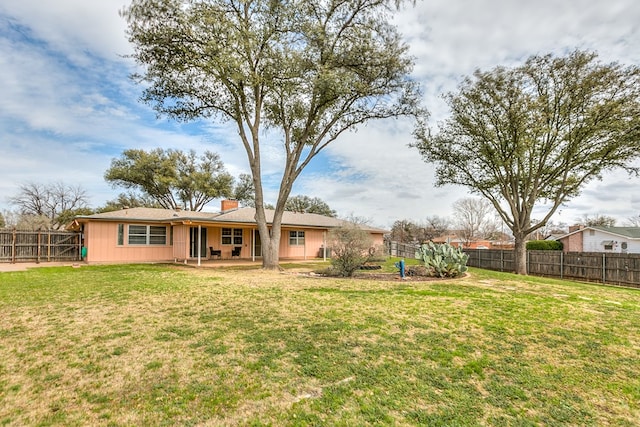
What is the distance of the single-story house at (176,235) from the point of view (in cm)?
1535

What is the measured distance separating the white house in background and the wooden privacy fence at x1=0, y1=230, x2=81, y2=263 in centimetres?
3398

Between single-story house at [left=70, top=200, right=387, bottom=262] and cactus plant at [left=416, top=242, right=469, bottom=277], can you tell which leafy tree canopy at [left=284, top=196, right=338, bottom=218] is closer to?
single-story house at [left=70, top=200, right=387, bottom=262]

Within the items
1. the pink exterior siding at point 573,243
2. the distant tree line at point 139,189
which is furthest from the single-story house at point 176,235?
the pink exterior siding at point 573,243

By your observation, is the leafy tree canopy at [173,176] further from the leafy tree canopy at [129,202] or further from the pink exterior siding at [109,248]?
the pink exterior siding at [109,248]

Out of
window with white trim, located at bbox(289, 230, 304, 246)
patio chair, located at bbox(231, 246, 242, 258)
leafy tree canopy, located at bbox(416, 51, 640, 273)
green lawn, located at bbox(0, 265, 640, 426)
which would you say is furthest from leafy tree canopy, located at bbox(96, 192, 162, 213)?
leafy tree canopy, located at bbox(416, 51, 640, 273)

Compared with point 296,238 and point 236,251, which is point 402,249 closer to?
point 296,238

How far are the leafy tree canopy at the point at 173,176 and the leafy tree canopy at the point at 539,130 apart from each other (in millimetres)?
21956

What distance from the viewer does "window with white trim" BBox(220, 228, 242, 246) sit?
60.9 feet

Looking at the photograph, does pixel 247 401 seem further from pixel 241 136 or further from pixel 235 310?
pixel 241 136

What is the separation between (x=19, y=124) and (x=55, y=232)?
17.7 feet

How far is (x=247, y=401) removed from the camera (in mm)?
2844

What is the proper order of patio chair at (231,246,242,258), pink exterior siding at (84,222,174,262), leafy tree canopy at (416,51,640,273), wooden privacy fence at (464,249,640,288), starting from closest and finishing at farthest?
Result: leafy tree canopy at (416,51,640,273) → wooden privacy fence at (464,249,640,288) → pink exterior siding at (84,222,174,262) → patio chair at (231,246,242,258)

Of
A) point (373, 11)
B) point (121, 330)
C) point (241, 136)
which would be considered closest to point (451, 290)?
point (121, 330)

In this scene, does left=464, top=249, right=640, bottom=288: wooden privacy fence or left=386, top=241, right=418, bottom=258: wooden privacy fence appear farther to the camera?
left=386, top=241, right=418, bottom=258: wooden privacy fence
